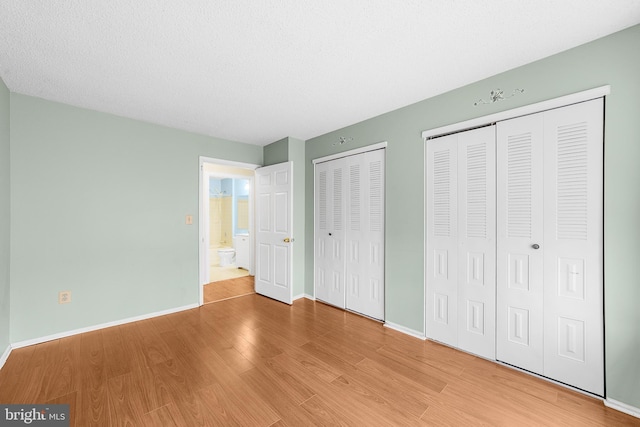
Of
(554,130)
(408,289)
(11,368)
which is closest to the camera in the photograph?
(554,130)

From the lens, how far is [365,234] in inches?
129

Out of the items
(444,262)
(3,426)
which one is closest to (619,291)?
(444,262)

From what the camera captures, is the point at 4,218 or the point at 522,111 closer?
the point at 522,111

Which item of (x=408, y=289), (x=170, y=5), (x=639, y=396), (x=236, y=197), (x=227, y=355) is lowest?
(x=227, y=355)

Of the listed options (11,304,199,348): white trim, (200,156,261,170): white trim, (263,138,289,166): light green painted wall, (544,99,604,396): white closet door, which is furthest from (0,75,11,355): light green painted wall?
(544,99,604,396): white closet door

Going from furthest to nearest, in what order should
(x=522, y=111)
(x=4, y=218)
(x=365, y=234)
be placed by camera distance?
(x=365, y=234) → (x=4, y=218) → (x=522, y=111)

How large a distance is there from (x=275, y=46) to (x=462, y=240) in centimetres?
229

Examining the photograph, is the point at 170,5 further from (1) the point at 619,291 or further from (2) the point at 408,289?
(1) the point at 619,291

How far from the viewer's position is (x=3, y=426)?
1.59m

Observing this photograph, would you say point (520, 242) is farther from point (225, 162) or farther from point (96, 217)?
point (96, 217)

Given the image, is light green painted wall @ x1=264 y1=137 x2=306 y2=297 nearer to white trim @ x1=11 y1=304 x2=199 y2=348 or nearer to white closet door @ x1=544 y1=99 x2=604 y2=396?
white trim @ x1=11 y1=304 x2=199 y2=348

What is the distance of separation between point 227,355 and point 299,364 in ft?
2.30

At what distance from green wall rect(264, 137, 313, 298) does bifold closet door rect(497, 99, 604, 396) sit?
263 cm

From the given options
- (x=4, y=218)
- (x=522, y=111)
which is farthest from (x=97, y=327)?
(x=522, y=111)
